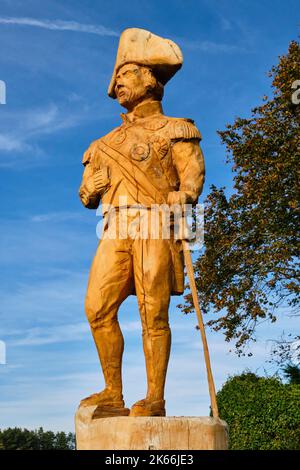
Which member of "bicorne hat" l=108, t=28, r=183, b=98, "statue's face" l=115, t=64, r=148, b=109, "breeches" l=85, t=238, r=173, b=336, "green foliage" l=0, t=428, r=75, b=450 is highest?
"bicorne hat" l=108, t=28, r=183, b=98

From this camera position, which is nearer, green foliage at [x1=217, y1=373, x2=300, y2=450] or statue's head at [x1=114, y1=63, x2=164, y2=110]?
statue's head at [x1=114, y1=63, x2=164, y2=110]

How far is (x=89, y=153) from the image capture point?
20.0 ft

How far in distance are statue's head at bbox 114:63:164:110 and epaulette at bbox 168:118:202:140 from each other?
1.24ft

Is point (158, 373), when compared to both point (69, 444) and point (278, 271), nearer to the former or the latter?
point (69, 444)

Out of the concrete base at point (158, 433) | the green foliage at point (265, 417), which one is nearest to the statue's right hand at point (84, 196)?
the concrete base at point (158, 433)

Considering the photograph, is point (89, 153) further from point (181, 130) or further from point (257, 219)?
point (257, 219)

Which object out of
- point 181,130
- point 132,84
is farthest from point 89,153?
point 181,130

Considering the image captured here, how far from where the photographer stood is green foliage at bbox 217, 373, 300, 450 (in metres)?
14.4

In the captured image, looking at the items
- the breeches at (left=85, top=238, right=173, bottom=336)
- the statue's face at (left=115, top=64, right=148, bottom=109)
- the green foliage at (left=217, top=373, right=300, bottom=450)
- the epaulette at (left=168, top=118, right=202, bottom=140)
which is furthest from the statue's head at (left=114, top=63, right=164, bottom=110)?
the green foliage at (left=217, top=373, right=300, bottom=450)

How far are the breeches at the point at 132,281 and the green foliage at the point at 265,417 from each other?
9926 mm

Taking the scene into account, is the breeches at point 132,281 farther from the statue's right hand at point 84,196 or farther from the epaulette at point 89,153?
the epaulette at point 89,153

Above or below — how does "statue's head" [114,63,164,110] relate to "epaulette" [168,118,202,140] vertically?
above

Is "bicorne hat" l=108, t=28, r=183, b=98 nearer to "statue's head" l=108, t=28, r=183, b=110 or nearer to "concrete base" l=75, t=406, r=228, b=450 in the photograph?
"statue's head" l=108, t=28, r=183, b=110
